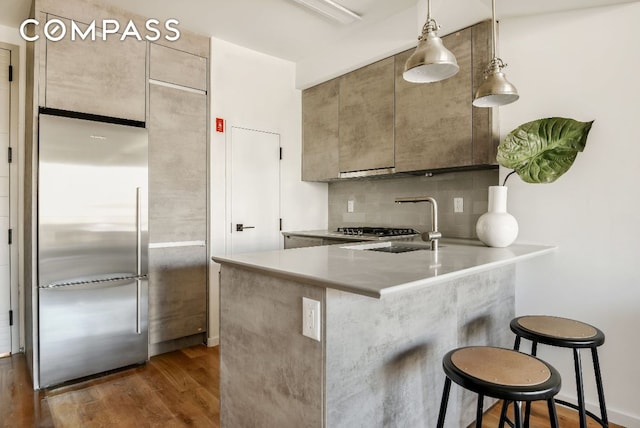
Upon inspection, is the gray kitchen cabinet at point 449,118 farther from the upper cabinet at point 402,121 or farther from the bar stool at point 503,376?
the bar stool at point 503,376

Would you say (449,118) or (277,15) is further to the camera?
(277,15)

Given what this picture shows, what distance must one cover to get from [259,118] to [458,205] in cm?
201

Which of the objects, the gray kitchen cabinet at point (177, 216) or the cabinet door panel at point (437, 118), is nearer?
the cabinet door panel at point (437, 118)

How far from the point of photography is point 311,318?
1.33m

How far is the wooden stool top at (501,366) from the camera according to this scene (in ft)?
4.01

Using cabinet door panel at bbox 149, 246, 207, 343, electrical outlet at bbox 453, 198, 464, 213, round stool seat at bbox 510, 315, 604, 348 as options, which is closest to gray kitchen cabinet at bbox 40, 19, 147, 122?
cabinet door panel at bbox 149, 246, 207, 343

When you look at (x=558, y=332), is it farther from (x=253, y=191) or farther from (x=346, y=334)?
(x=253, y=191)

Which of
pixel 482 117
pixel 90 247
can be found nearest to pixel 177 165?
pixel 90 247

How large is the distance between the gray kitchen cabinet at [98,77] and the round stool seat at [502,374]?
9.08 feet

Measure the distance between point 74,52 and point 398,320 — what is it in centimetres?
281

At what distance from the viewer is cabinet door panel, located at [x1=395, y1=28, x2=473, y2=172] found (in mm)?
2596

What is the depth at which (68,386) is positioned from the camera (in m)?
2.53

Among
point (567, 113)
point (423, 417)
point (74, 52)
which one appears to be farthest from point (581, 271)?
point (74, 52)

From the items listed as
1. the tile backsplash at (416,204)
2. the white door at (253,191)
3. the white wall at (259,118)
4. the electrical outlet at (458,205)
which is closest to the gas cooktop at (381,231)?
the tile backsplash at (416,204)
